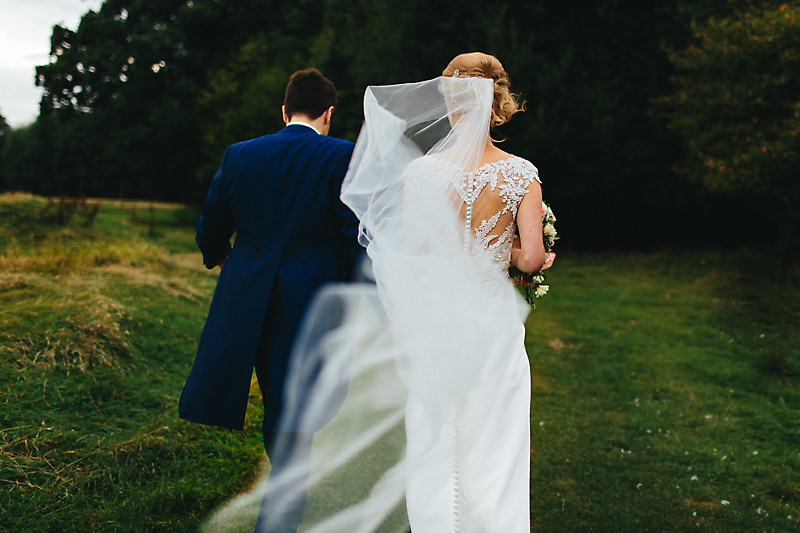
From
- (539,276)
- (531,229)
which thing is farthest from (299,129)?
(539,276)

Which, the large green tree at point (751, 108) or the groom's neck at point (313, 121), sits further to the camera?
the large green tree at point (751, 108)

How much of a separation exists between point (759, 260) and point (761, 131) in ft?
15.4

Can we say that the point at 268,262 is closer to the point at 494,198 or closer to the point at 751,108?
the point at 494,198

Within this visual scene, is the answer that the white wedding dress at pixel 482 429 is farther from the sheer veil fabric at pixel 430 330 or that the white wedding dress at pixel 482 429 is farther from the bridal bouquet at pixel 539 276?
the bridal bouquet at pixel 539 276

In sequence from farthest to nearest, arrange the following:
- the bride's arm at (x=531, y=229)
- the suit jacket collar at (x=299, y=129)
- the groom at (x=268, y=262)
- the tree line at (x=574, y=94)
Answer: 1. the tree line at (x=574, y=94)
2. the suit jacket collar at (x=299, y=129)
3. the groom at (x=268, y=262)
4. the bride's arm at (x=531, y=229)

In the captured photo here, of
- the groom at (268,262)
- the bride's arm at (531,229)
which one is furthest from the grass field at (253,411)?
the bride's arm at (531,229)

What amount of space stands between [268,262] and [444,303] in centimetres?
85

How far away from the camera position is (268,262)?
8.95 feet

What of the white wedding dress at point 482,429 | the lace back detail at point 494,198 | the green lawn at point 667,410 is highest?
the lace back detail at point 494,198

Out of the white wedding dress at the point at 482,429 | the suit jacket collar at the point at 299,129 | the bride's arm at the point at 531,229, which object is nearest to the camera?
the white wedding dress at the point at 482,429

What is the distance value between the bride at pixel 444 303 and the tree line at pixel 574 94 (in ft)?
26.8

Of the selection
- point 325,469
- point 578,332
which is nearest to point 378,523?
point 325,469

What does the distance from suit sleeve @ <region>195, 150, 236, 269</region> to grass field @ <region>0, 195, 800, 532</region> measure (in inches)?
60.4

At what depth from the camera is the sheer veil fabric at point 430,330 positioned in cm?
250
